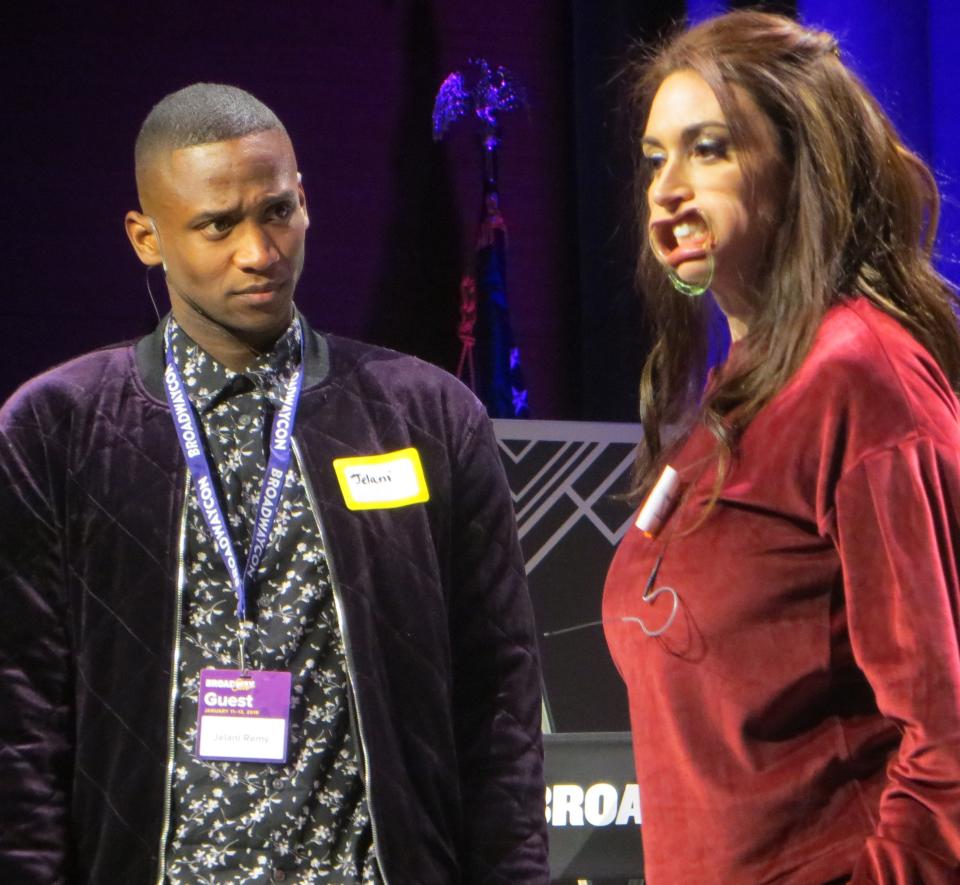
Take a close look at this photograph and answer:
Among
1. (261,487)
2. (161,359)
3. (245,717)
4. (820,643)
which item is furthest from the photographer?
(161,359)

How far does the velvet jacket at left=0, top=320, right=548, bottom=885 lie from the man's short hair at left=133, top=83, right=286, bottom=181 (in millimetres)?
275

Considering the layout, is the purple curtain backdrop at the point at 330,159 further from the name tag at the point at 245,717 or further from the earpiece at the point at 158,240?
the name tag at the point at 245,717

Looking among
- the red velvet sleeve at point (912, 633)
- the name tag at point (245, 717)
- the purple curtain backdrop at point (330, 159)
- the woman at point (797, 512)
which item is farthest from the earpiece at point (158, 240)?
the purple curtain backdrop at point (330, 159)

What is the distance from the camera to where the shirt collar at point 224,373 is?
201cm

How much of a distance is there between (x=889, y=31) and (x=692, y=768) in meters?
2.71

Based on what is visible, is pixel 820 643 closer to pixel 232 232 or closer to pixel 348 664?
pixel 348 664

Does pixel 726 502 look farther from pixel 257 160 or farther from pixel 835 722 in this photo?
pixel 257 160

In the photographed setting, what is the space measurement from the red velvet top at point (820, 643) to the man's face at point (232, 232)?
755 millimetres

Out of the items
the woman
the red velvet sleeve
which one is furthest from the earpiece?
the red velvet sleeve

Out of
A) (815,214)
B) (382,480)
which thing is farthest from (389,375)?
(815,214)

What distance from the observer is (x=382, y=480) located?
2000 mm

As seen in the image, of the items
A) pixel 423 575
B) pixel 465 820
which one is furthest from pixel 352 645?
pixel 465 820

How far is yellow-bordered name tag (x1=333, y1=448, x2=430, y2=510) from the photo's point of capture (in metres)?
1.98

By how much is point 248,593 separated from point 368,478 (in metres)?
0.24
